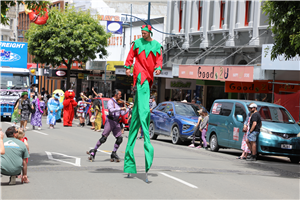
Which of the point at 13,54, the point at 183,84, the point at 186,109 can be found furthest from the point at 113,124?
the point at 183,84

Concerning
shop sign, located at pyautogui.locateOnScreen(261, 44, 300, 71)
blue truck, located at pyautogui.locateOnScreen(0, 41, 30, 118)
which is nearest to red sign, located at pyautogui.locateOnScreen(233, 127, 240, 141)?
shop sign, located at pyautogui.locateOnScreen(261, 44, 300, 71)

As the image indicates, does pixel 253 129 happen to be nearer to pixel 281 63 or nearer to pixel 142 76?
pixel 281 63

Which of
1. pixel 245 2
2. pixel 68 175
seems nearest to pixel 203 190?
pixel 68 175

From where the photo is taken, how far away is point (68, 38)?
1367 inches

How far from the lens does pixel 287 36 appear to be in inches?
457

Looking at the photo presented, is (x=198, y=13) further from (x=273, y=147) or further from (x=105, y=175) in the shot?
(x=105, y=175)

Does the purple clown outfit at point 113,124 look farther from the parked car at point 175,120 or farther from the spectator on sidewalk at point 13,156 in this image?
the parked car at point 175,120

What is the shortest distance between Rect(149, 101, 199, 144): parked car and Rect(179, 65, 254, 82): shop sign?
9.20 ft

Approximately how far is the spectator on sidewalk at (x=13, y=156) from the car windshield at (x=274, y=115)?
28.7 feet

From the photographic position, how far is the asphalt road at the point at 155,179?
7.65 m

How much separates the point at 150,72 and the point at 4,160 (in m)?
3.17

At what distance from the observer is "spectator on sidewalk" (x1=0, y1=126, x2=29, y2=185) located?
7703mm

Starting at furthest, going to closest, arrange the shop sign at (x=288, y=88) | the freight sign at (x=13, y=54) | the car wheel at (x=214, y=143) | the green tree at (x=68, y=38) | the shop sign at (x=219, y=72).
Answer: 1. the green tree at (x=68, y=38)
2. the freight sign at (x=13, y=54)
3. the shop sign at (x=219, y=72)
4. the shop sign at (x=288, y=88)
5. the car wheel at (x=214, y=143)

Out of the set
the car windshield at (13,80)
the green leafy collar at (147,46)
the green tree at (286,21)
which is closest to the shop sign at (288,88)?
the green tree at (286,21)
